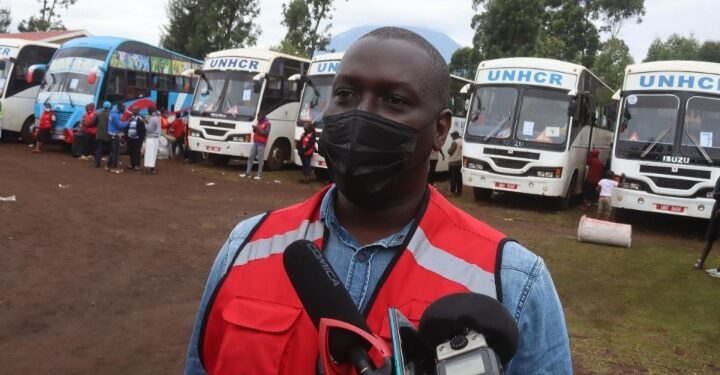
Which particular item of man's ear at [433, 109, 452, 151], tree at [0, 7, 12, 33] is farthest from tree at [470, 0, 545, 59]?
tree at [0, 7, 12, 33]

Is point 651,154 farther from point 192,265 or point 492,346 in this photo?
point 492,346

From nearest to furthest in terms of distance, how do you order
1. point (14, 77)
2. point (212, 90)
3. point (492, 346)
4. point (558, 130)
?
point (492, 346) < point (558, 130) < point (212, 90) < point (14, 77)

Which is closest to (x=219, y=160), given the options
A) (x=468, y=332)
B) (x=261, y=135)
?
(x=261, y=135)

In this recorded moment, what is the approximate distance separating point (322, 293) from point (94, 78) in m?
18.7

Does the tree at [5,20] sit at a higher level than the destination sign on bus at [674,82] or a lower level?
higher

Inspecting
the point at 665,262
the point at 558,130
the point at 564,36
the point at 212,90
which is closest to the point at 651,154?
the point at 558,130

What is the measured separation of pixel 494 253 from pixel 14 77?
21.6 m

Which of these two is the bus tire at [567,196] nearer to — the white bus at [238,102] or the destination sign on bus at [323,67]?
the destination sign on bus at [323,67]

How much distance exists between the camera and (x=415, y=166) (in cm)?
156

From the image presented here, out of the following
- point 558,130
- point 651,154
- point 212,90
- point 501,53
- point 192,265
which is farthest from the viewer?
point 501,53

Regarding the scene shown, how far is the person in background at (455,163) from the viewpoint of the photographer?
15.3 meters

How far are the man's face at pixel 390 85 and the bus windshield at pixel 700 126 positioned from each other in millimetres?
11694

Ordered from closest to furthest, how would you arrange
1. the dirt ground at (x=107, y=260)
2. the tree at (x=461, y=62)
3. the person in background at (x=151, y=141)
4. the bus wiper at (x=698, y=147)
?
1. the dirt ground at (x=107, y=260)
2. the bus wiper at (x=698, y=147)
3. the person in background at (x=151, y=141)
4. the tree at (x=461, y=62)

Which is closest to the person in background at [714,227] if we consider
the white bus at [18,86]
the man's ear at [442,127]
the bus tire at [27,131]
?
the man's ear at [442,127]
